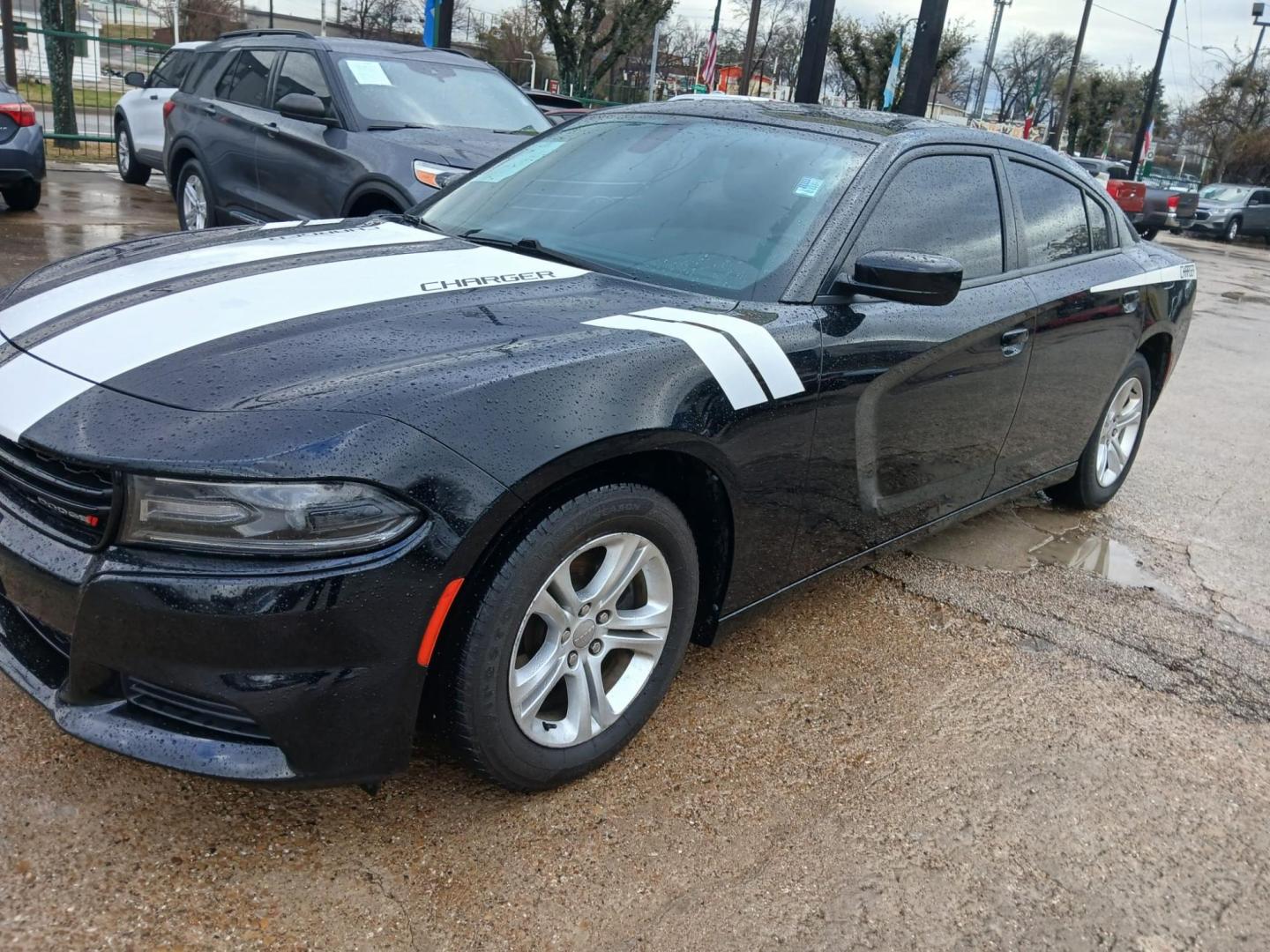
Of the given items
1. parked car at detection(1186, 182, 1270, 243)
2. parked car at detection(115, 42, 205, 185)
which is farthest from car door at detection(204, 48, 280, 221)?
parked car at detection(1186, 182, 1270, 243)

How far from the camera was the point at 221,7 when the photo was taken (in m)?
36.5

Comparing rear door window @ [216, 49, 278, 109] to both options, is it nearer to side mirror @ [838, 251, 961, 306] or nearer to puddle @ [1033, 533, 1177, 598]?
side mirror @ [838, 251, 961, 306]

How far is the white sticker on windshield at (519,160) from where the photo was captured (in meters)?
3.61

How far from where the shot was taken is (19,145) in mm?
8430

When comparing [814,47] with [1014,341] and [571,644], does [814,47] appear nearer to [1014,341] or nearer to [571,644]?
[1014,341]

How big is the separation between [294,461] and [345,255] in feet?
3.96

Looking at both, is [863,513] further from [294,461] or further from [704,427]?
[294,461]

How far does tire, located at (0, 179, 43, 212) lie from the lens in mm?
8914

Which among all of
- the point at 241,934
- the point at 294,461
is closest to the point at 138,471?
the point at 294,461

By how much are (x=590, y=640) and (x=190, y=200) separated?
22.7ft

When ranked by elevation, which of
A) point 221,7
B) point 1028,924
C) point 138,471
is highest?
point 221,7

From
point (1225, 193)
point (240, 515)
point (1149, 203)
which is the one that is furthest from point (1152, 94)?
point (240, 515)

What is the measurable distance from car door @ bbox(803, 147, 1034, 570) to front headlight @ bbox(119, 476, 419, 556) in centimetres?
Answer: 136

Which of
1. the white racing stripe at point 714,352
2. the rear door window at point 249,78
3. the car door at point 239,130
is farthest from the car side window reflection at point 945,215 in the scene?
the rear door window at point 249,78
